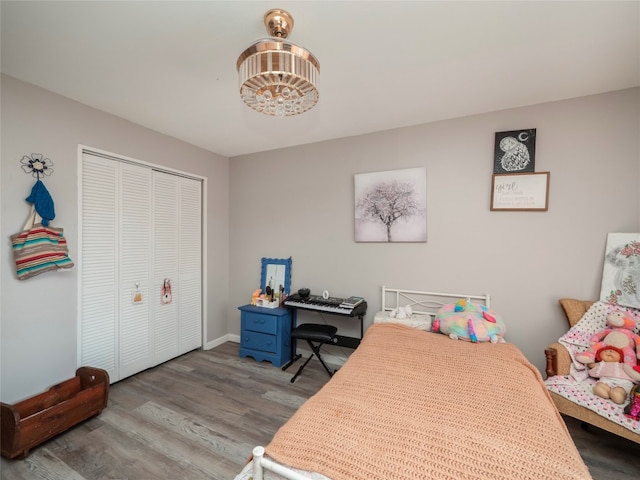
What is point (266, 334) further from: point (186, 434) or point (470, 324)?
point (470, 324)

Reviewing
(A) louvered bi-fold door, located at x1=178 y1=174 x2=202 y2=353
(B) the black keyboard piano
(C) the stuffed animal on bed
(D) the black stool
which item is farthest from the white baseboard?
(C) the stuffed animal on bed

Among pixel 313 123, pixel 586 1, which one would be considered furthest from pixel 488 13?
pixel 313 123

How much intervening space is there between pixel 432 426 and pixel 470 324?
1.24 metres

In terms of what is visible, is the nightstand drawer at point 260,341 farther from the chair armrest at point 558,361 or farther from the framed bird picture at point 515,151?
the framed bird picture at point 515,151

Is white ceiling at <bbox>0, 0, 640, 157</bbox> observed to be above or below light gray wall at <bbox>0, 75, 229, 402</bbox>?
above

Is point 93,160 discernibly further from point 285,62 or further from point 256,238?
point 285,62

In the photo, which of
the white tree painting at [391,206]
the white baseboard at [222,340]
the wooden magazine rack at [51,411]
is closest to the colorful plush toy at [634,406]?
the white tree painting at [391,206]

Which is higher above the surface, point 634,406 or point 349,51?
point 349,51

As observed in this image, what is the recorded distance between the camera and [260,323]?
313 cm

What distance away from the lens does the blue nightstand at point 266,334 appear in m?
3.05

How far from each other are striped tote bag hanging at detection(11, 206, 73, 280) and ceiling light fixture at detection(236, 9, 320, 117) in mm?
1943

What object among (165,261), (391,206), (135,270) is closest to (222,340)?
(165,261)

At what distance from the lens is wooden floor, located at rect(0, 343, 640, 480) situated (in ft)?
5.55

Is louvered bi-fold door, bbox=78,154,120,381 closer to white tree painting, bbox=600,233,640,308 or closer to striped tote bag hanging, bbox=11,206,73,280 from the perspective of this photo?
striped tote bag hanging, bbox=11,206,73,280
